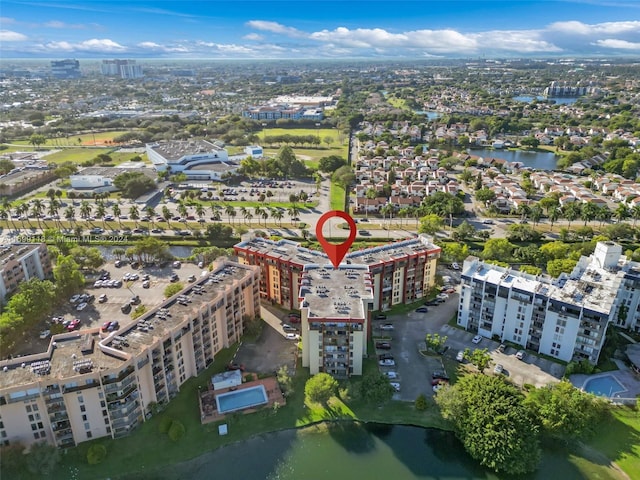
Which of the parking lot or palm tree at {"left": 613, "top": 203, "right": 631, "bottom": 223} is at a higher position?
palm tree at {"left": 613, "top": 203, "right": 631, "bottom": 223}

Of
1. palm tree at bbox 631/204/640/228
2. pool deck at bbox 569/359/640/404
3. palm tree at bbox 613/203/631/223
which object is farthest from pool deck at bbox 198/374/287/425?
palm tree at bbox 631/204/640/228

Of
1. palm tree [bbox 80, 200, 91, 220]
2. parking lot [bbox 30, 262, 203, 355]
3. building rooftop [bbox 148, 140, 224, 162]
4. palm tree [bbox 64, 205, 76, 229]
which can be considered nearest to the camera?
parking lot [bbox 30, 262, 203, 355]

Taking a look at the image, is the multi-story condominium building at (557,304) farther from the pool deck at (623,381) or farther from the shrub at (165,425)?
the shrub at (165,425)

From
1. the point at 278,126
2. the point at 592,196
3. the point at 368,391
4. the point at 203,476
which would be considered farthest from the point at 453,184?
the point at 278,126

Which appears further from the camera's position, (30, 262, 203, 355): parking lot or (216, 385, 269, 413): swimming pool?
(30, 262, 203, 355): parking lot

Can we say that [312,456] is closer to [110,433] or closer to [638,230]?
[110,433]

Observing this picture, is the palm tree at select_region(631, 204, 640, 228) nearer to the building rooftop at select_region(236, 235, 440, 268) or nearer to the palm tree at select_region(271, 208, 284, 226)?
the building rooftop at select_region(236, 235, 440, 268)
